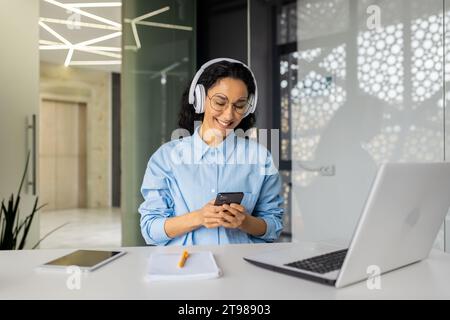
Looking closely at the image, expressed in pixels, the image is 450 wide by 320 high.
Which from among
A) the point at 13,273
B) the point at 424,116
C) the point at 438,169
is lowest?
the point at 13,273

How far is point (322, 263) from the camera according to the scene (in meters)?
1.10

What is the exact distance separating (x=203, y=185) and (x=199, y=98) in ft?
1.33

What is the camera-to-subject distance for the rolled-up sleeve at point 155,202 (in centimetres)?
177

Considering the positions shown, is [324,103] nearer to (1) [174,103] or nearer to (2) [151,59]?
(1) [174,103]

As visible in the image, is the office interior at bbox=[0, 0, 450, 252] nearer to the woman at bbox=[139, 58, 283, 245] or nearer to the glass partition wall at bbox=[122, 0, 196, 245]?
the glass partition wall at bbox=[122, 0, 196, 245]

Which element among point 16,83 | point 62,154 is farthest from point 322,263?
point 62,154

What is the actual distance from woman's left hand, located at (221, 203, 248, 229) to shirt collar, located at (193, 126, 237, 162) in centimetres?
42

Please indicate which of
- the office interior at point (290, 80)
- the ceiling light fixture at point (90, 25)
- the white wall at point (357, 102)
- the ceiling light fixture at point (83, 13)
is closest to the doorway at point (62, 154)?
the ceiling light fixture at point (90, 25)

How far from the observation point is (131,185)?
151 inches

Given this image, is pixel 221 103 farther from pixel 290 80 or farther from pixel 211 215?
pixel 290 80

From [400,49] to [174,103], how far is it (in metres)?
1.87

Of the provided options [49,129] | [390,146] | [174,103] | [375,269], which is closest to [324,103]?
[390,146]

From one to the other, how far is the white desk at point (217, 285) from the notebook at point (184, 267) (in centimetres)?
2

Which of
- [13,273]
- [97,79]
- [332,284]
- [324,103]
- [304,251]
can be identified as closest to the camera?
[332,284]
